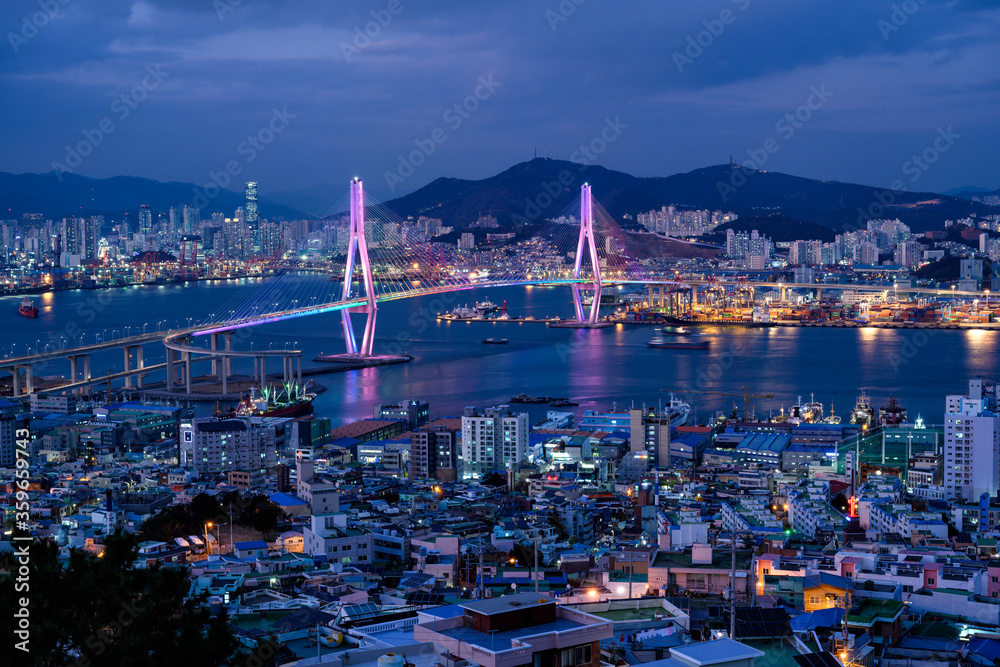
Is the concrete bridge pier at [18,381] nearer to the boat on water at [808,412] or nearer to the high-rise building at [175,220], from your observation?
the boat on water at [808,412]

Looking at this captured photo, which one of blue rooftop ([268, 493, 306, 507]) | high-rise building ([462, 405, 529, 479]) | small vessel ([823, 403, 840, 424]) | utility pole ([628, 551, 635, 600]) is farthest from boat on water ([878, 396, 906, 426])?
utility pole ([628, 551, 635, 600])

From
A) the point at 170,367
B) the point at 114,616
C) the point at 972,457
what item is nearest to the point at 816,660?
the point at 114,616

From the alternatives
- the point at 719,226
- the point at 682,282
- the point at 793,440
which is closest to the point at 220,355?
the point at 793,440

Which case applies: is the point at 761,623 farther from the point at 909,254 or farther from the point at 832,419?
the point at 909,254

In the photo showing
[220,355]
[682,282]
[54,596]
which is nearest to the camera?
[54,596]

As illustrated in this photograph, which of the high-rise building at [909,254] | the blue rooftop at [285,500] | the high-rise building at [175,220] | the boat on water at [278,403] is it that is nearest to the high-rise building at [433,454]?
the blue rooftop at [285,500]

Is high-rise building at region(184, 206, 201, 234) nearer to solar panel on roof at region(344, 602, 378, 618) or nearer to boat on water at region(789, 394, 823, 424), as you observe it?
boat on water at region(789, 394, 823, 424)

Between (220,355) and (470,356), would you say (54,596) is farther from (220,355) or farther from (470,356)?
(470,356)
